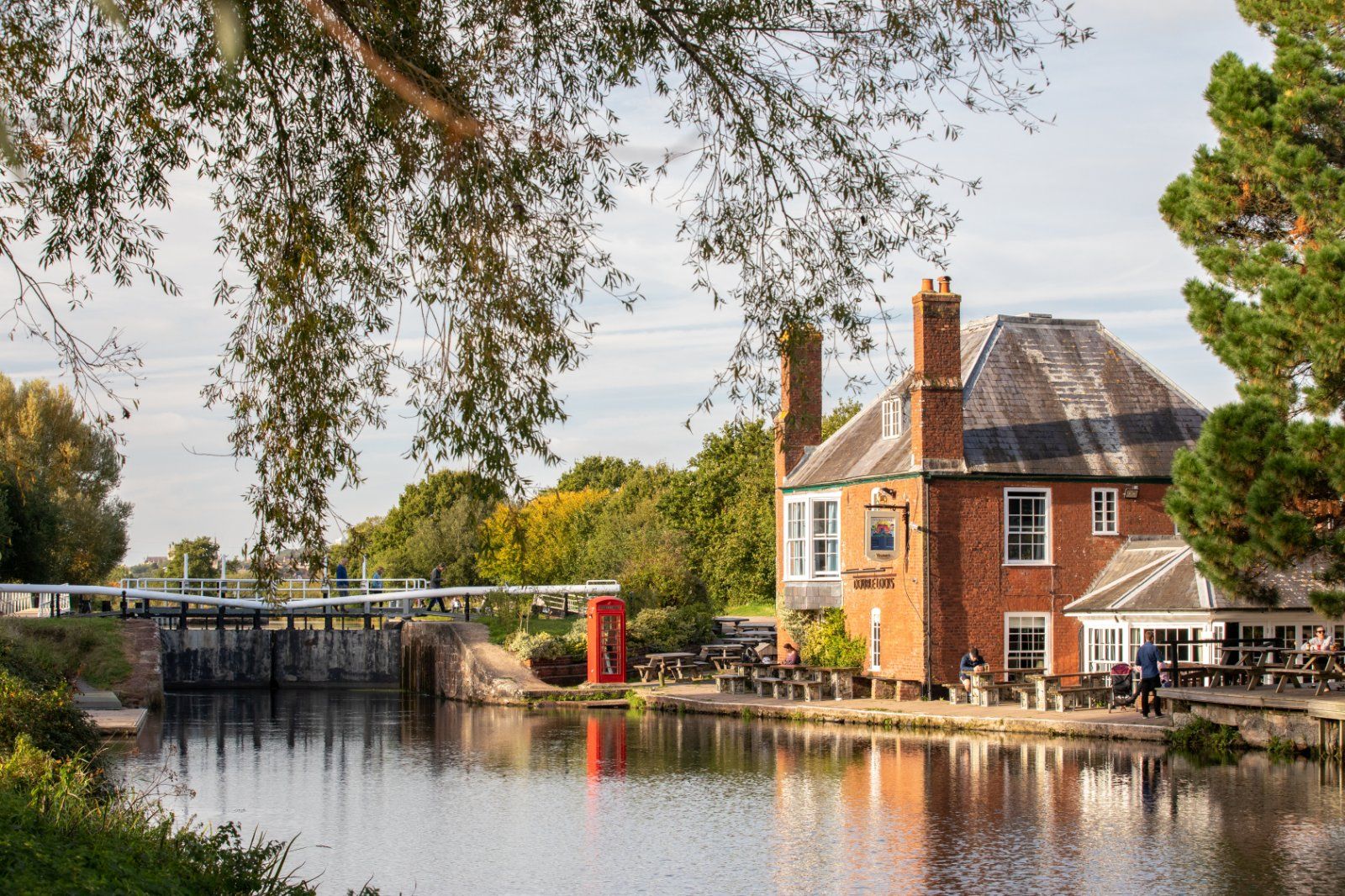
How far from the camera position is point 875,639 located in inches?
1336

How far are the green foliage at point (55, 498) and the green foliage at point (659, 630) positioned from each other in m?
21.6

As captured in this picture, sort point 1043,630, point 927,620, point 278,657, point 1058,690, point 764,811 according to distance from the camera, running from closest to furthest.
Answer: point 764,811
point 1058,690
point 927,620
point 1043,630
point 278,657

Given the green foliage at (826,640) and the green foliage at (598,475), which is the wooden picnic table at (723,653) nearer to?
the green foliage at (826,640)

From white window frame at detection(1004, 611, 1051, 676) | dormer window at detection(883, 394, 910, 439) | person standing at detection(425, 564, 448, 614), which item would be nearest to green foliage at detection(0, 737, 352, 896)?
white window frame at detection(1004, 611, 1051, 676)

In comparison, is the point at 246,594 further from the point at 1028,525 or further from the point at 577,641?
the point at 1028,525

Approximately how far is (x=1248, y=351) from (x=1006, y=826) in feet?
28.9

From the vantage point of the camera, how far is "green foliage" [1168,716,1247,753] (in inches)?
942

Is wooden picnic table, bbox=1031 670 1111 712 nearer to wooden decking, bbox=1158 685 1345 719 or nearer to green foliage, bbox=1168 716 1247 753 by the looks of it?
wooden decking, bbox=1158 685 1345 719

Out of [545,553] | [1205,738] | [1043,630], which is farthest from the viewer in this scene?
[545,553]

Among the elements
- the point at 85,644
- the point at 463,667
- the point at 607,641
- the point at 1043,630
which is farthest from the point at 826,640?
the point at 85,644

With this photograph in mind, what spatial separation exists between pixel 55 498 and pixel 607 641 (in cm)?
2754

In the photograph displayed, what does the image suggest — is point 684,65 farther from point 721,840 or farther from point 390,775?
point 390,775

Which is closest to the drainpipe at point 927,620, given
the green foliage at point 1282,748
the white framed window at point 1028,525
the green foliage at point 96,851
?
the white framed window at point 1028,525

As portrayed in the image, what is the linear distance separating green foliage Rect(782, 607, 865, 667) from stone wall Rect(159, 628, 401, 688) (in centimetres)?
1714
